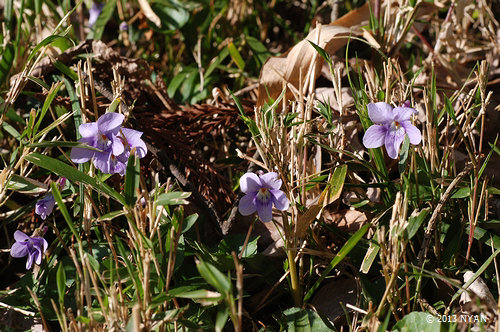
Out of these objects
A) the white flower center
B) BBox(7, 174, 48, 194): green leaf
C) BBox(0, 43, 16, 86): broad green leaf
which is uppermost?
BBox(0, 43, 16, 86): broad green leaf

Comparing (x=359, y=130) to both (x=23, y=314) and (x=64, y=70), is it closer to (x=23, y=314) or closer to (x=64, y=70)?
(x=64, y=70)

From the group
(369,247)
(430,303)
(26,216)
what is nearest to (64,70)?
(26,216)

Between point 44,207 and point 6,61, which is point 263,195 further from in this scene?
point 6,61

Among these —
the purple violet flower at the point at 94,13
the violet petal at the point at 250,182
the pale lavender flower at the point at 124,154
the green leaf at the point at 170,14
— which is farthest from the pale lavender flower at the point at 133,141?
the purple violet flower at the point at 94,13

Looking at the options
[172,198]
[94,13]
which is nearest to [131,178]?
[172,198]

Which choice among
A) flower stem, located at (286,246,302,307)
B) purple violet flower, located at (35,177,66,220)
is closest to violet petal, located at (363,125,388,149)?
flower stem, located at (286,246,302,307)

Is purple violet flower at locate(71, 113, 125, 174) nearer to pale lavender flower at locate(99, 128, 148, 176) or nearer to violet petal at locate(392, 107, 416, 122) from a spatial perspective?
pale lavender flower at locate(99, 128, 148, 176)
